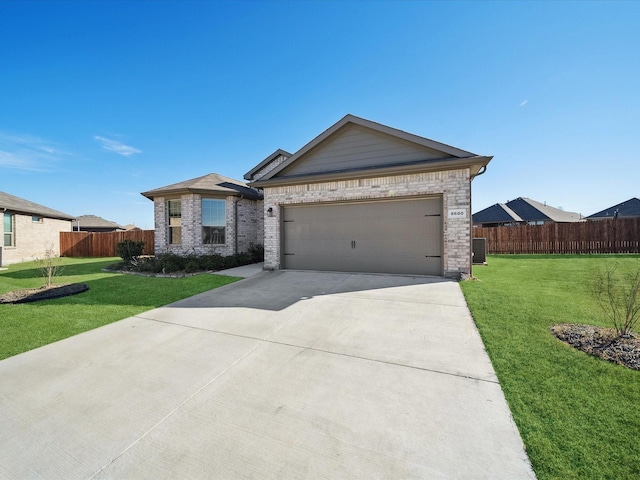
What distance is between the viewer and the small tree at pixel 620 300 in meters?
3.49

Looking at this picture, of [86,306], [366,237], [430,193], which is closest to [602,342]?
[430,193]

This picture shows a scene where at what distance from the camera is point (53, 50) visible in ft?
27.9

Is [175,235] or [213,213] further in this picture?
[175,235]

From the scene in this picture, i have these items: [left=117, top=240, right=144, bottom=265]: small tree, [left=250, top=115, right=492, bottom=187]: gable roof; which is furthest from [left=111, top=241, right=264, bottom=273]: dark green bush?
[left=250, top=115, right=492, bottom=187]: gable roof

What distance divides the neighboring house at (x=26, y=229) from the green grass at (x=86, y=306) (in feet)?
28.8

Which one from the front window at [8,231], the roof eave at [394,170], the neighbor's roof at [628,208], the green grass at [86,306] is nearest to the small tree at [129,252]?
the green grass at [86,306]

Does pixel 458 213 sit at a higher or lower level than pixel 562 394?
higher

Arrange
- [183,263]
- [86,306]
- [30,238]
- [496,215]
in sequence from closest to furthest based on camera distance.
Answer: [86,306] → [183,263] → [30,238] → [496,215]

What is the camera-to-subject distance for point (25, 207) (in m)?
15.2

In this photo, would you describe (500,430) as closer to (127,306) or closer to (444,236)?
(444,236)

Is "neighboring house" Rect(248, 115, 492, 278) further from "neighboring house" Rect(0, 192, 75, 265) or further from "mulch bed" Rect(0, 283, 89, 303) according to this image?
"neighboring house" Rect(0, 192, 75, 265)

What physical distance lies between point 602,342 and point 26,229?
956 inches

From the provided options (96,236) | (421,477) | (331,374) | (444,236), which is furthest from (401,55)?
(96,236)

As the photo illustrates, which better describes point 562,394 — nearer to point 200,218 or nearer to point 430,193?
point 430,193
